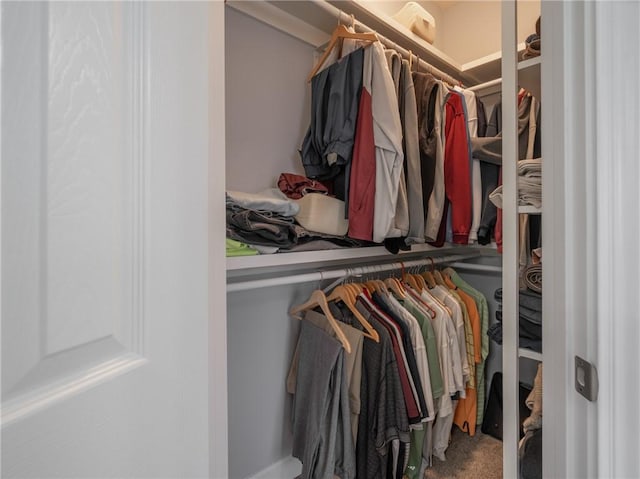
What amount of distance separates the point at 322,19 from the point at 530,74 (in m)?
0.85

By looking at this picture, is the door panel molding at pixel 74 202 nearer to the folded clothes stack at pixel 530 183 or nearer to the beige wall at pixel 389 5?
the folded clothes stack at pixel 530 183

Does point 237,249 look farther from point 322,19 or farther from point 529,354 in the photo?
point 322,19

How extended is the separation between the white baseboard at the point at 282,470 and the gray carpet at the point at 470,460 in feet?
1.92

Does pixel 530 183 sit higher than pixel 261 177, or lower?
lower

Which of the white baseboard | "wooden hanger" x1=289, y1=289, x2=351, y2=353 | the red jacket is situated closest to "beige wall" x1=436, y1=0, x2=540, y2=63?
the red jacket

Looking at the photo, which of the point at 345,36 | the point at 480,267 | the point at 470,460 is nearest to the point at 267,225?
the point at 345,36

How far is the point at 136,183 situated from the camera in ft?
1.13

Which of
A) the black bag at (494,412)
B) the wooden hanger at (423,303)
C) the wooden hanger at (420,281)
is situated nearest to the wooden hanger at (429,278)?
the wooden hanger at (420,281)

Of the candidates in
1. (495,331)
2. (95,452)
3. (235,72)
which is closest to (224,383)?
(95,452)

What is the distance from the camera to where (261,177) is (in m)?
1.31

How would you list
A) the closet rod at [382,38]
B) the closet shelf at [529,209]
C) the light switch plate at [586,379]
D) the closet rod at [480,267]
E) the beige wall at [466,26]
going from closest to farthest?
the light switch plate at [586,379] → the closet shelf at [529,209] → the closet rod at [382,38] → the closet rod at [480,267] → the beige wall at [466,26]

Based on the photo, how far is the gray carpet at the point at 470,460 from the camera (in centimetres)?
146

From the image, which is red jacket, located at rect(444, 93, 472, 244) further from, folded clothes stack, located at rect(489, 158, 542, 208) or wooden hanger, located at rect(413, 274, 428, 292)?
folded clothes stack, located at rect(489, 158, 542, 208)

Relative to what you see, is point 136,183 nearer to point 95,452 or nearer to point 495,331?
point 95,452
